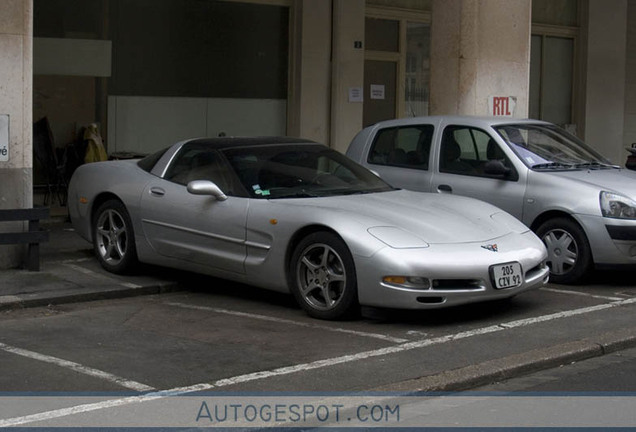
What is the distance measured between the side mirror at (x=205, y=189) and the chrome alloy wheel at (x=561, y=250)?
319 cm

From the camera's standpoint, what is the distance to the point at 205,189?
916cm

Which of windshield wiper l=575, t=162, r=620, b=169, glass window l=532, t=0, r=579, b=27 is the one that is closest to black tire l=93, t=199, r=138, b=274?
windshield wiper l=575, t=162, r=620, b=169

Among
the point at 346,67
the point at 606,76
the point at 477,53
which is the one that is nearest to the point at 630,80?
the point at 606,76

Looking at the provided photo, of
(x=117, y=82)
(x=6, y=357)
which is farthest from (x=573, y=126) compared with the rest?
(x=6, y=357)

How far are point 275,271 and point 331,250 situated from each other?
2.12 feet

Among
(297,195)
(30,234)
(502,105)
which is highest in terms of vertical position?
(502,105)

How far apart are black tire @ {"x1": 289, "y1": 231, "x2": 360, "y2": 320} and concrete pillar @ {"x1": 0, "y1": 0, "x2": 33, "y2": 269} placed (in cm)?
310

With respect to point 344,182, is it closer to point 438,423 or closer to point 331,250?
point 331,250

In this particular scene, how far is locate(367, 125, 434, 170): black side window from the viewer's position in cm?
1140

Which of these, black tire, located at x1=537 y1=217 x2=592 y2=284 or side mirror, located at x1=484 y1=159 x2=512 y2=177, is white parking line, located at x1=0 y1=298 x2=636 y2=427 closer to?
black tire, located at x1=537 y1=217 x2=592 y2=284

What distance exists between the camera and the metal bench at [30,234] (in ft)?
32.8

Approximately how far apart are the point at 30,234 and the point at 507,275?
4.48 meters

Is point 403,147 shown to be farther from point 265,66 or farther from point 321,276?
point 265,66

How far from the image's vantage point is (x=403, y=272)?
8.06 metres
